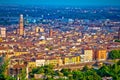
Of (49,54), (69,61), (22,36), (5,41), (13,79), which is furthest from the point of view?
(22,36)

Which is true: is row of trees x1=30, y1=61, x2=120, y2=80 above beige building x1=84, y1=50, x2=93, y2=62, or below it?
above

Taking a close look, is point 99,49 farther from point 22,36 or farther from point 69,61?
point 22,36

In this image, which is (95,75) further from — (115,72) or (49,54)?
(49,54)

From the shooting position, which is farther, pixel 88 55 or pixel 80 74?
pixel 88 55

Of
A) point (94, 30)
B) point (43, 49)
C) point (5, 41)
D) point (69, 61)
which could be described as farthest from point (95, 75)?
point (94, 30)

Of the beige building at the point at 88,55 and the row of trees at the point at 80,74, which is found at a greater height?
the row of trees at the point at 80,74

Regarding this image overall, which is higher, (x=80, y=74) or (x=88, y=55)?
(x=80, y=74)

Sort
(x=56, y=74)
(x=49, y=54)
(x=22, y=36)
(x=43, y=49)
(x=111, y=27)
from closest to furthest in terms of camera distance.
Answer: (x=56, y=74) → (x=49, y=54) → (x=43, y=49) → (x=22, y=36) → (x=111, y=27)

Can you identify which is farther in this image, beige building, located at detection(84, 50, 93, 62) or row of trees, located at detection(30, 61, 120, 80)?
beige building, located at detection(84, 50, 93, 62)

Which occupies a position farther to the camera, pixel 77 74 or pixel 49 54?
pixel 49 54

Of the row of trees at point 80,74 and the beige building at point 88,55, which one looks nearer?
the row of trees at point 80,74
